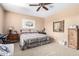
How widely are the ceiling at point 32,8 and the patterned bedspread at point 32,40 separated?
416 mm

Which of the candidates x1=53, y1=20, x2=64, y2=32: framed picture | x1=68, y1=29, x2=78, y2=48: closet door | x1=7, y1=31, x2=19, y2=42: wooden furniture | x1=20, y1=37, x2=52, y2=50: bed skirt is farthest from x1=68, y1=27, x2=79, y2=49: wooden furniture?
x1=7, y1=31, x2=19, y2=42: wooden furniture

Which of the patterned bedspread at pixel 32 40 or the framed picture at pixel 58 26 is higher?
the framed picture at pixel 58 26

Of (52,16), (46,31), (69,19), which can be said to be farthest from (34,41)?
(69,19)

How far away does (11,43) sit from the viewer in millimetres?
1806

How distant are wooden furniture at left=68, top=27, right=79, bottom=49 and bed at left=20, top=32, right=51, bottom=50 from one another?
0.40 m

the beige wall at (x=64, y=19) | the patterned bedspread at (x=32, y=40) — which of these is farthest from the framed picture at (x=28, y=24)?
the beige wall at (x=64, y=19)

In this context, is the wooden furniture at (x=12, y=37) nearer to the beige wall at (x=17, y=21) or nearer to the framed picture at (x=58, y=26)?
the beige wall at (x=17, y=21)

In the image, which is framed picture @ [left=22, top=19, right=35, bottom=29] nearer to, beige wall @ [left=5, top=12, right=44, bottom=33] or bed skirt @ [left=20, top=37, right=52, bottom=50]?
beige wall @ [left=5, top=12, right=44, bottom=33]

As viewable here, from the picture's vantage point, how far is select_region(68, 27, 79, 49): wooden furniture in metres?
1.78

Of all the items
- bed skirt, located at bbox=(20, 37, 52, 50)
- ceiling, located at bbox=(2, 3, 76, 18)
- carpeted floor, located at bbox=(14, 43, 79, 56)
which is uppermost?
ceiling, located at bbox=(2, 3, 76, 18)

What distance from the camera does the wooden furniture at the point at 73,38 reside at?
178 centimetres

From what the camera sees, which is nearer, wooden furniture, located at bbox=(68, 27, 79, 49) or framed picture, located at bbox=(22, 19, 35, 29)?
wooden furniture, located at bbox=(68, 27, 79, 49)

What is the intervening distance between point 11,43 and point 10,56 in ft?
0.79

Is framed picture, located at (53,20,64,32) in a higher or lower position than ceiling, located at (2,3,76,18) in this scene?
lower
